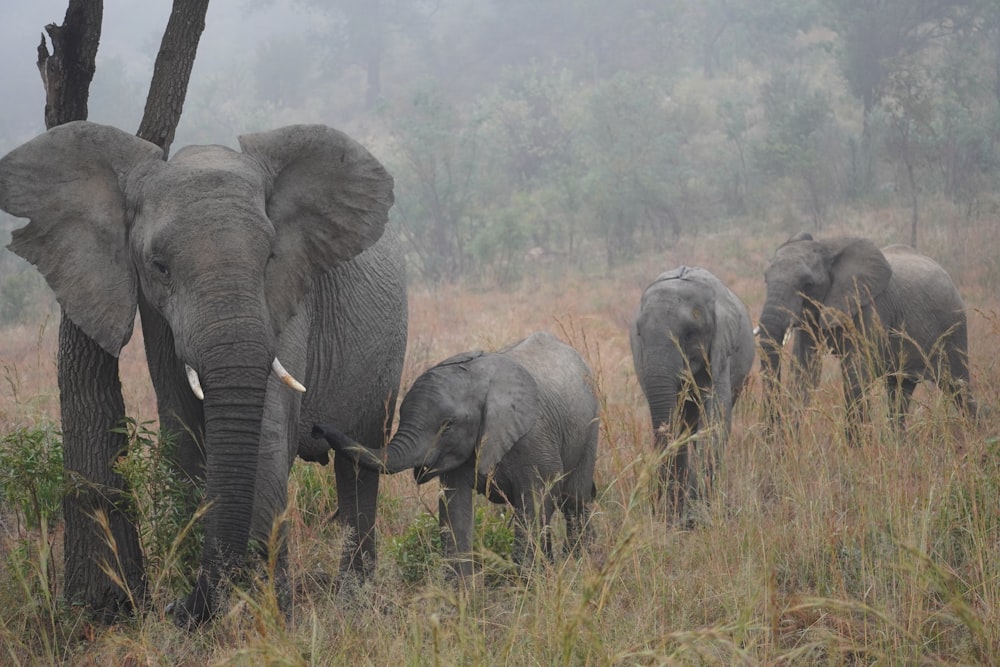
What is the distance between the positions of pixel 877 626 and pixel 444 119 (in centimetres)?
2936

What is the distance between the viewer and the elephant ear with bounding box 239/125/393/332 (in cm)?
421

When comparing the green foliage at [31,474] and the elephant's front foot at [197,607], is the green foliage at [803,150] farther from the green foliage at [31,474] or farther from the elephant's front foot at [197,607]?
the elephant's front foot at [197,607]

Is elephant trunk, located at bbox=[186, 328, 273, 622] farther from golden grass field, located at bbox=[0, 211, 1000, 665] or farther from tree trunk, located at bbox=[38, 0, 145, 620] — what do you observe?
tree trunk, located at bbox=[38, 0, 145, 620]

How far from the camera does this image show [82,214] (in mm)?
3988

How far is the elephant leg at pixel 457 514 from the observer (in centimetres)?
482

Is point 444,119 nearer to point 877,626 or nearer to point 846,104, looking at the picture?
point 846,104

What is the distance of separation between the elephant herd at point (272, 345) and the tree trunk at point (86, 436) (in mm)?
17

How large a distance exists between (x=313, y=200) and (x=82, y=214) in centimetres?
88

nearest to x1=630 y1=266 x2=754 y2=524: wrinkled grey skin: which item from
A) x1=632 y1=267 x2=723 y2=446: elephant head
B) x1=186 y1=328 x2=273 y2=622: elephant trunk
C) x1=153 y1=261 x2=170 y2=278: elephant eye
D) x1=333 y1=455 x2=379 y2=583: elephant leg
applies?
x1=632 y1=267 x2=723 y2=446: elephant head

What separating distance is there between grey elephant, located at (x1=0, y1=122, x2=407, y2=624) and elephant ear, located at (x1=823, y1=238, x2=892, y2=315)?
17.3ft

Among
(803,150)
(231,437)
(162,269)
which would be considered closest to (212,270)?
(162,269)

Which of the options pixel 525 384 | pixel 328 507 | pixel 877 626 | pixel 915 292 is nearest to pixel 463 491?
pixel 525 384

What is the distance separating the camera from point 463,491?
4.98 meters

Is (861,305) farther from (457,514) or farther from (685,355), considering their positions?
(457,514)
